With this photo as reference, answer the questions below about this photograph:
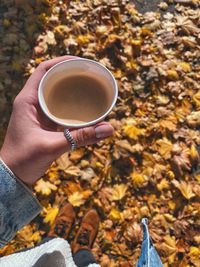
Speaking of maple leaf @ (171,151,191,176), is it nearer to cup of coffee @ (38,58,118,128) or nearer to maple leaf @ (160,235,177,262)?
maple leaf @ (160,235,177,262)

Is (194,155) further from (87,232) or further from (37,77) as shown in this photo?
(37,77)

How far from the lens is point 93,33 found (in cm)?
288

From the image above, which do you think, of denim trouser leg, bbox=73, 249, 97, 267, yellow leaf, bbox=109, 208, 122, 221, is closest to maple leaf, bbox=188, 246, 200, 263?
yellow leaf, bbox=109, 208, 122, 221

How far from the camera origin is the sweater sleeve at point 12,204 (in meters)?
1.78

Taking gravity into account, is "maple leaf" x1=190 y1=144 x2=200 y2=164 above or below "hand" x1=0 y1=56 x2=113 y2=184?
below

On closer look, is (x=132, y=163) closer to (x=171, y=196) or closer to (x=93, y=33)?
(x=171, y=196)

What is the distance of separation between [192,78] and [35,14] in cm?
112

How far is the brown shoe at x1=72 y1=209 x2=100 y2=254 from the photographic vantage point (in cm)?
235

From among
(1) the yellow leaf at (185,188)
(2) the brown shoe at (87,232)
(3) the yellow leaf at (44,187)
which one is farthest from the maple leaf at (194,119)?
(3) the yellow leaf at (44,187)

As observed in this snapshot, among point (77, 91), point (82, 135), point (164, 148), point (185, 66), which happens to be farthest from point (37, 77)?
point (185, 66)

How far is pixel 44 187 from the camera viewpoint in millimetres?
2393

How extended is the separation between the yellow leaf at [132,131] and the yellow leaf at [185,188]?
35 centimetres

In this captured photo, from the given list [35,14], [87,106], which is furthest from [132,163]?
[35,14]

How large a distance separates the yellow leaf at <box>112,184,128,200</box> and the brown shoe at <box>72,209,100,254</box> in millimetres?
151
